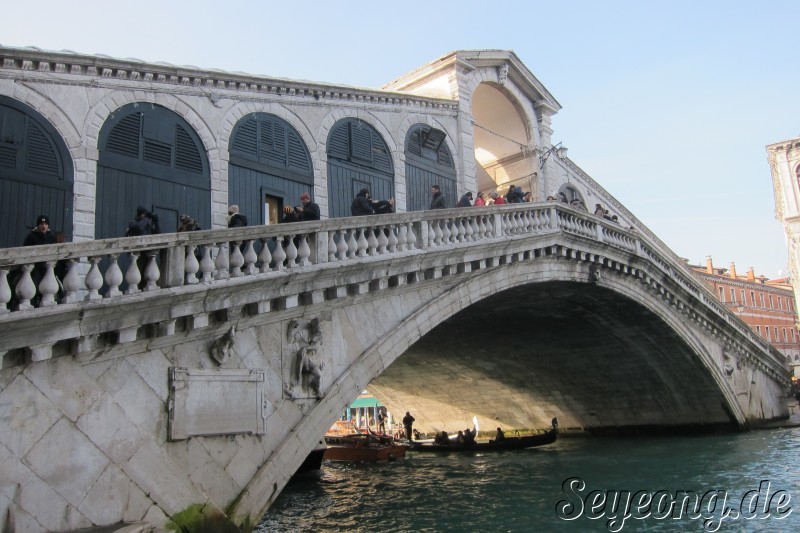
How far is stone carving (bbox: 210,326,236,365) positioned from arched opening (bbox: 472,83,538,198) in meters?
11.8

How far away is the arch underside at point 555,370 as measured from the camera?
17.8m

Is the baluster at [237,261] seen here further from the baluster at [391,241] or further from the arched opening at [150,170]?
the baluster at [391,241]

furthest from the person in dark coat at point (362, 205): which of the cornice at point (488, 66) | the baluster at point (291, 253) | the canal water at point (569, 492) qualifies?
the cornice at point (488, 66)

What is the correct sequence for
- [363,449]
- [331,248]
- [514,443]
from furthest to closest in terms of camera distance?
[514,443]
[363,449]
[331,248]

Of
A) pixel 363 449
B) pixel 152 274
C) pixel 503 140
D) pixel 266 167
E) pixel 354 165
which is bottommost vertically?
pixel 363 449

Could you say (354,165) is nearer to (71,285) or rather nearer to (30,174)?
(30,174)

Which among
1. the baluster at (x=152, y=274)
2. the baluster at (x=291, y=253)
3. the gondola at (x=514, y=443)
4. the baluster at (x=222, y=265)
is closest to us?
the baluster at (x=152, y=274)

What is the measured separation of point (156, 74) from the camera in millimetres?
9664

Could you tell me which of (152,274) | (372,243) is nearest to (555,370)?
(372,243)

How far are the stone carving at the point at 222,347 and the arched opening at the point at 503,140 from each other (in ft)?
38.6

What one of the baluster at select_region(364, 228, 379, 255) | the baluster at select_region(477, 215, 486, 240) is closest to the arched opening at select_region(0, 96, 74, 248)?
the baluster at select_region(364, 228, 379, 255)

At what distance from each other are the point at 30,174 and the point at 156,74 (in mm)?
2398

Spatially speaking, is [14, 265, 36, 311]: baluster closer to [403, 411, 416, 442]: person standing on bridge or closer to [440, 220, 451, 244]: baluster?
[440, 220, 451, 244]: baluster

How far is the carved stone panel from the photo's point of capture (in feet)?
23.7
